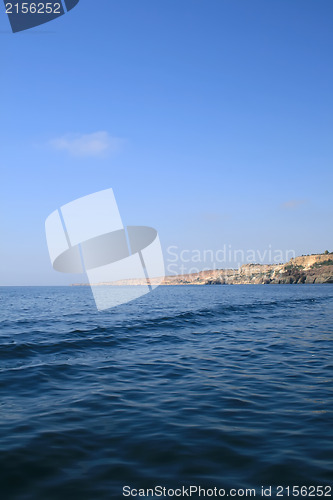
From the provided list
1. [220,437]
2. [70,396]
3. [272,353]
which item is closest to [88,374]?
[70,396]

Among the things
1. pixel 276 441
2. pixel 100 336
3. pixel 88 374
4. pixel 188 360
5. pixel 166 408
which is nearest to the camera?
pixel 276 441

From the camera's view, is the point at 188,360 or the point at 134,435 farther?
the point at 188,360

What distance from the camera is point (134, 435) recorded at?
6652mm

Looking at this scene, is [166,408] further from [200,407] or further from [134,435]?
[134,435]

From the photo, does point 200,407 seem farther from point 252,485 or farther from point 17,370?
point 17,370

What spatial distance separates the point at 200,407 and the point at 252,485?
343 centimetres

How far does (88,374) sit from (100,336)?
27.2 ft

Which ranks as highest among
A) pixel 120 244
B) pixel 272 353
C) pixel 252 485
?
pixel 120 244

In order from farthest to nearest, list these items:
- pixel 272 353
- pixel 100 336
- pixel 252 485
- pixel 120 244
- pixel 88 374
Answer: pixel 120 244
pixel 100 336
pixel 272 353
pixel 88 374
pixel 252 485

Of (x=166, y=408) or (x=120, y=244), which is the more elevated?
(x=120, y=244)

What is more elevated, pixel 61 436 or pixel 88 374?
pixel 61 436

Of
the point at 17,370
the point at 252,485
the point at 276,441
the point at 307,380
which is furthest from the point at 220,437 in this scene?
the point at 17,370

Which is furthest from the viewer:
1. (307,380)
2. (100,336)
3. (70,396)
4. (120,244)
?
(120,244)

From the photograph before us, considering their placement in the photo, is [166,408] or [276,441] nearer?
[276,441]
